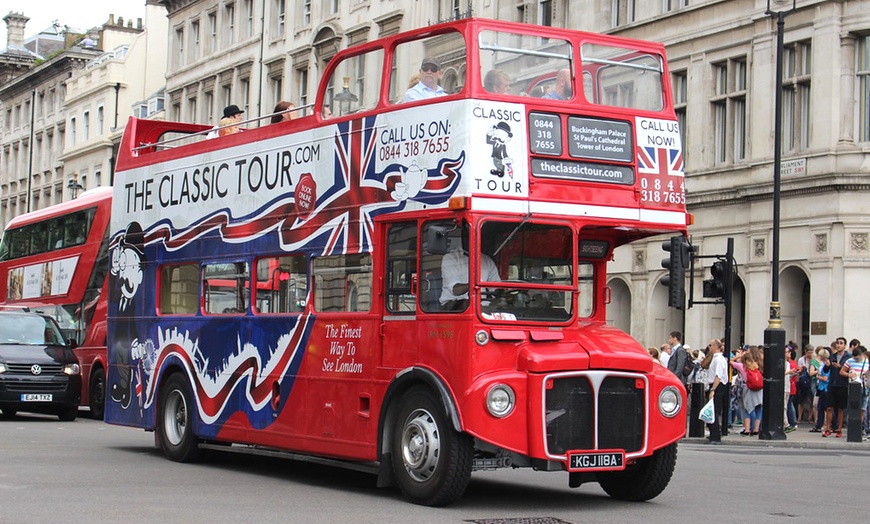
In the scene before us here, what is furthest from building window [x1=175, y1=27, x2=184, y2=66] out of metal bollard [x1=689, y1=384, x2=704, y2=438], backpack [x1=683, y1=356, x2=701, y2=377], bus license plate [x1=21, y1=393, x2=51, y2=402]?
metal bollard [x1=689, y1=384, x2=704, y2=438]

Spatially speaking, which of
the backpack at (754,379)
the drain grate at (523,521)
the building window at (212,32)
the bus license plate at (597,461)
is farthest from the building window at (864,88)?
the building window at (212,32)

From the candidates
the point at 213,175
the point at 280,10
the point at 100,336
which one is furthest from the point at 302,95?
the point at 213,175

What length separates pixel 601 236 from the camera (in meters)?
14.0

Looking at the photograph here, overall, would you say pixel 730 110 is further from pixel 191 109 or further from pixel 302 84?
pixel 191 109

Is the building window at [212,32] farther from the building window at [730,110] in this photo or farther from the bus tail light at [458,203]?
the bus tail light at [458,203]

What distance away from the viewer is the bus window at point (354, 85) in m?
14.1

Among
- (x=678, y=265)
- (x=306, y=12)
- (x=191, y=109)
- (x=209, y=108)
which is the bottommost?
(x=678, y=265)

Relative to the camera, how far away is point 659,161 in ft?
45.1

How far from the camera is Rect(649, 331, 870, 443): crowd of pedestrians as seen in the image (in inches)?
1048

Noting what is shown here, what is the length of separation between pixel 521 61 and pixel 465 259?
76.1 inches

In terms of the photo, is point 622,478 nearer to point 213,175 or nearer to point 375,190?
point 375,190

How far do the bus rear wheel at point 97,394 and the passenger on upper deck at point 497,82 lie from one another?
57.4 ft

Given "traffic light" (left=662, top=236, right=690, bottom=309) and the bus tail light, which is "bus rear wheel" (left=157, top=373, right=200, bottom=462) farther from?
the bus tail light

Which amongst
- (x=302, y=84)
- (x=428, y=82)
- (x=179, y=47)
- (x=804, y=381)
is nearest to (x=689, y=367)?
(x=804, y=381)
